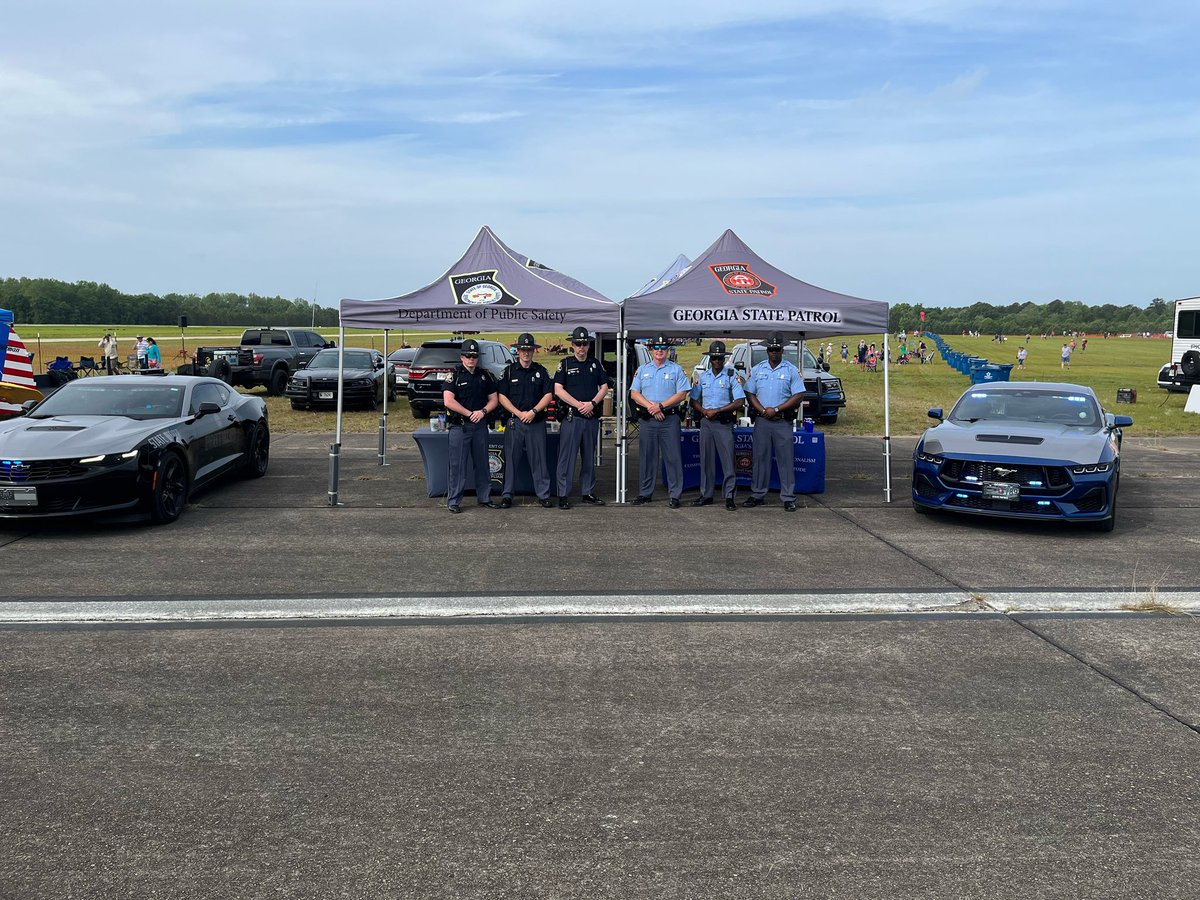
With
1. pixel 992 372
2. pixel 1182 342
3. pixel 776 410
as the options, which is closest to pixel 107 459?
pixel 776 410

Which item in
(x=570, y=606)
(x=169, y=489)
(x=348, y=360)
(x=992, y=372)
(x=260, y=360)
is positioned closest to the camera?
(x=570, y=606)

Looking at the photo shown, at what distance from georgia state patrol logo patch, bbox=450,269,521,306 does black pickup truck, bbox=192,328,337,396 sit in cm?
1553

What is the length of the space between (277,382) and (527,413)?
18528mm

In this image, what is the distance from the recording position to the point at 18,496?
8.90m

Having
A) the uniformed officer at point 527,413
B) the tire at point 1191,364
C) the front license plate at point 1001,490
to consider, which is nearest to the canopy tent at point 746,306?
the uniformed officer at point 527,413

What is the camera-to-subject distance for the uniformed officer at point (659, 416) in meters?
11.0

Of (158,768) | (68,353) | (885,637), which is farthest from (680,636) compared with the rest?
(68,353)

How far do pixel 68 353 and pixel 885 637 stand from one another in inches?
2144

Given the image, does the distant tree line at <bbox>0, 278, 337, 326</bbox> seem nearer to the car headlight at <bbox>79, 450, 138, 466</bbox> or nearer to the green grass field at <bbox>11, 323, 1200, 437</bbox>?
the green grass field at <bbox>11, 323, 1200, 437</bbox>

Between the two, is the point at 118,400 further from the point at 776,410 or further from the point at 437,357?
the point at 437,357

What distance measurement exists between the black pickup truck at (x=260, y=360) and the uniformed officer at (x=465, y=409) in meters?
16.3

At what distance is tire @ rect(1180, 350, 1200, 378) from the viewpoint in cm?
2729

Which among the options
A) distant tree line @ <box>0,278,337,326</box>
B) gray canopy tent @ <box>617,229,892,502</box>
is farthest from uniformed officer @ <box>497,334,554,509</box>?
distant tree line @ <box>0,278,337,326</box>

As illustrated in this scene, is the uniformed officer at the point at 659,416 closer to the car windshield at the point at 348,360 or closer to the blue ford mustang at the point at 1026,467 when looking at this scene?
the blue ford mustang at the point at 1026,467
